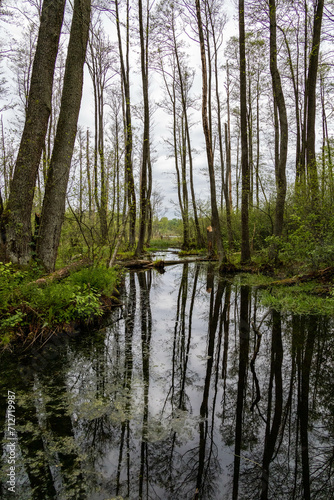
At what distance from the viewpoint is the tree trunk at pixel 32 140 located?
194 inches

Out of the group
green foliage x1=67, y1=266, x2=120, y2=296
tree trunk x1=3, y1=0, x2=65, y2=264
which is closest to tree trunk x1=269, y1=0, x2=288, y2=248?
green foliage x1=67, y1=266, x2=120, y2=296

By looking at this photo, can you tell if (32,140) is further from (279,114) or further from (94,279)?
(279,114)

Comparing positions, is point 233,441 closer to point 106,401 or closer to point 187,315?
point 106,401

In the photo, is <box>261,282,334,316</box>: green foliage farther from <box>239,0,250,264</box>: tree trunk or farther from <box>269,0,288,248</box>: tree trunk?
<box>239,0,250,264</box>: tree trunk

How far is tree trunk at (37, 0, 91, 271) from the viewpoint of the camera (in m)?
5.34

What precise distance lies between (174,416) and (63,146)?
5223mm

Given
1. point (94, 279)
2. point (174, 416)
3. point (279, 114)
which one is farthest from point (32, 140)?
point (279, 114)

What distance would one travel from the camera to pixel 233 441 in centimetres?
205

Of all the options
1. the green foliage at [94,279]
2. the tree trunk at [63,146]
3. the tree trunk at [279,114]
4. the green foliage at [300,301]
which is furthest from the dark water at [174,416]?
the tree trunk at [279,114]

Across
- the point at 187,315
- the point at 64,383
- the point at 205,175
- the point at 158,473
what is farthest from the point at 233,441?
the point at 205,175

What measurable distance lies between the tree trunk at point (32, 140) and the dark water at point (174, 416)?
2137mm

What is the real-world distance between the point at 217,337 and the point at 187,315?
1.32 metres

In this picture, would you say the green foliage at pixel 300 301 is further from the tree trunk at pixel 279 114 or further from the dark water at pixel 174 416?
the tree trunk at pixel 279 114

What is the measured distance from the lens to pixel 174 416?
7.69 feet
